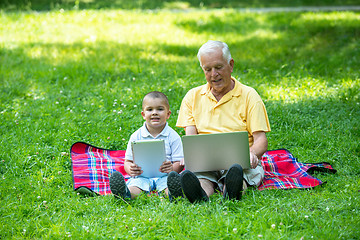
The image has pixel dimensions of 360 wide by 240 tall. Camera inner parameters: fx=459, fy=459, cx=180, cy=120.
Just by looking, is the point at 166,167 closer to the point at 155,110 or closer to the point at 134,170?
the point at 134,170

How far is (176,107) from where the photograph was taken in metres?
6.79

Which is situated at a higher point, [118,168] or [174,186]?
[174,186]

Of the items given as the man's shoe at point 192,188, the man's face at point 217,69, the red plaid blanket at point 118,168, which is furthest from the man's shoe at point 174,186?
the man's face at point 217,69

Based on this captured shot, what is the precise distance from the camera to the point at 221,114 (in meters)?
4.58

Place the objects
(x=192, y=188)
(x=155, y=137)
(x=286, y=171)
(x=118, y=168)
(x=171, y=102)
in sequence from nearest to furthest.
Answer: (x=192, y=188) < (x=155, y=137) < (x=286, y=171) < (x=118, y=168) < (x=171, y=102)

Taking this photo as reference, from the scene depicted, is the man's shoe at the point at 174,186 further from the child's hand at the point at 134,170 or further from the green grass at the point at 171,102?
the child's hand at the point at 134,170

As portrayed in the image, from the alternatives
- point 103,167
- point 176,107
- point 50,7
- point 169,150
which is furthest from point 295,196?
point 50,7


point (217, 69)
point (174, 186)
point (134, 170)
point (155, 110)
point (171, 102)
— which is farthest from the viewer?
point (171, 102)

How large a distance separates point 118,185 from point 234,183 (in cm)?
105

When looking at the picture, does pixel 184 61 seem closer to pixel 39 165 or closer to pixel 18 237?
pixel 39 165

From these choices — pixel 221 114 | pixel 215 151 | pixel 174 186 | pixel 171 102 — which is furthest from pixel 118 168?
pixel 171 102

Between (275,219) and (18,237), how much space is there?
208cm

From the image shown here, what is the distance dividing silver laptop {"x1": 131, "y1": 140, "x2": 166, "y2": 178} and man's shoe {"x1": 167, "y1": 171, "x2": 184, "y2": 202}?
0.34 m

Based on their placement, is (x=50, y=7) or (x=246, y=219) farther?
(x=50, y=7)
